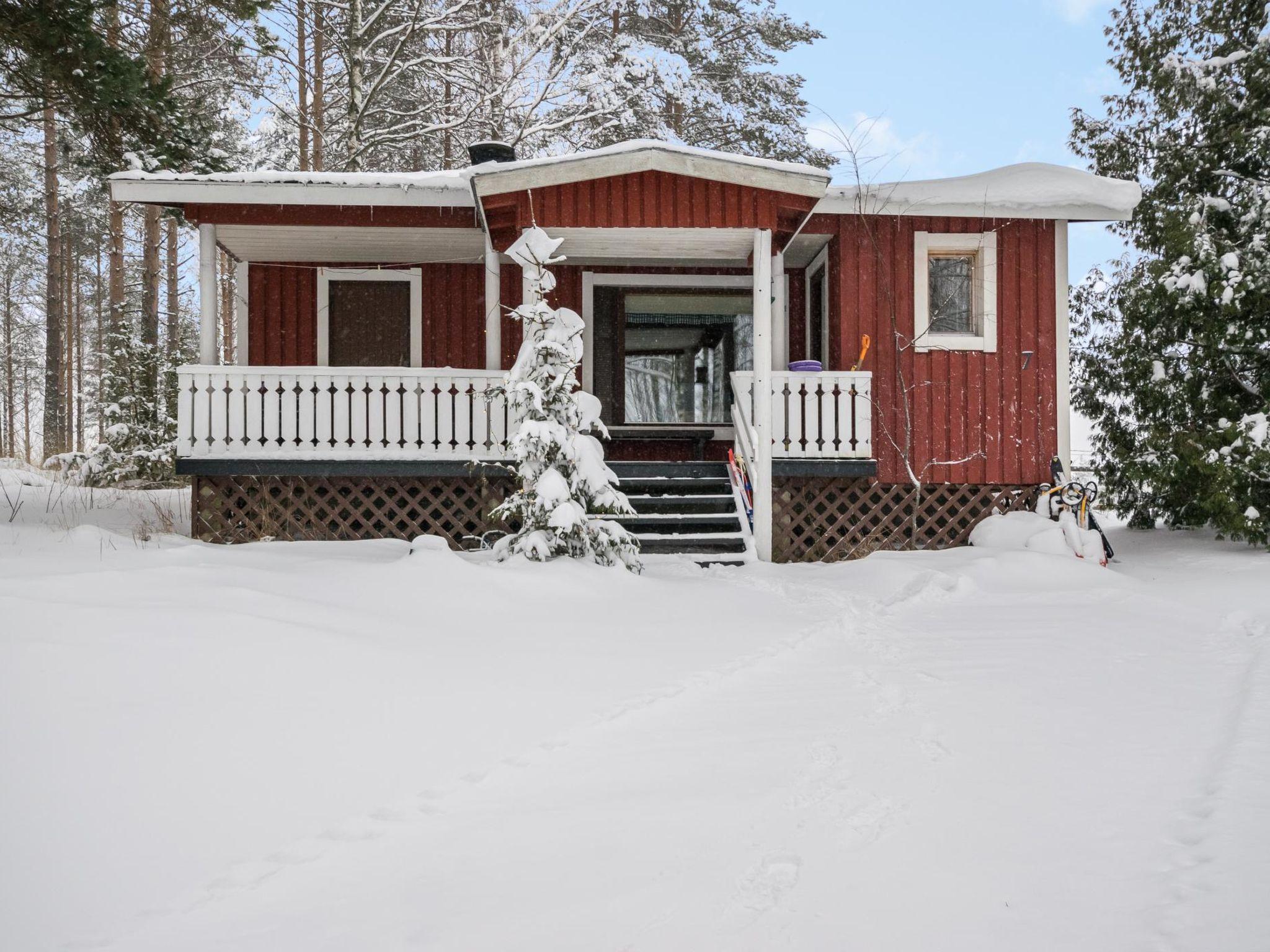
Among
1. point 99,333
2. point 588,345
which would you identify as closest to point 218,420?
point 588,345

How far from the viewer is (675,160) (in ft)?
24.5

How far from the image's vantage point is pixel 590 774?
304 centimetres

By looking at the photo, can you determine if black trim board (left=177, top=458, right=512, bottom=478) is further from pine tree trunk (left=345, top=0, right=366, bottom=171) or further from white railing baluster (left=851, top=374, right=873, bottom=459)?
pine tree trunk (left=345, top=0, right=366, bottom=171)

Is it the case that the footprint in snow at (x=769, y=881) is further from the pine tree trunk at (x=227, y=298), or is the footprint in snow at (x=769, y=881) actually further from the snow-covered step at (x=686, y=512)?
the pine tree trunk at (x=227, y=298)

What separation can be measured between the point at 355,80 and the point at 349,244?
525 cm

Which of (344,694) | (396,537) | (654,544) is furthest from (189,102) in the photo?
(344,694)

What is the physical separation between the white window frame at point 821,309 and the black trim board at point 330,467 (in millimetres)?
3881

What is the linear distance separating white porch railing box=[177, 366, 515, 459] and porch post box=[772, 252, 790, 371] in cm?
290

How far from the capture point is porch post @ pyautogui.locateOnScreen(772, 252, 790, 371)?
904 cm

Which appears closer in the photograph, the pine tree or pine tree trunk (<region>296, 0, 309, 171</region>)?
the pine tree

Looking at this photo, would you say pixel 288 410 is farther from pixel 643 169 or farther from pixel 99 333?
pixel 99 333

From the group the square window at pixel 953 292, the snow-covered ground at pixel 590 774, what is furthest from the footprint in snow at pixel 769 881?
the square window at pixel 953 292

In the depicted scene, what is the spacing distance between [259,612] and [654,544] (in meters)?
4.11

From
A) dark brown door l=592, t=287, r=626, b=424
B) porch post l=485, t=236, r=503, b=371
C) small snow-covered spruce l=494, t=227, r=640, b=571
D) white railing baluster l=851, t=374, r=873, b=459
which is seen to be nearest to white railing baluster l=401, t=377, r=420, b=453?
porch post l=485, t=236, r=503, b=371
